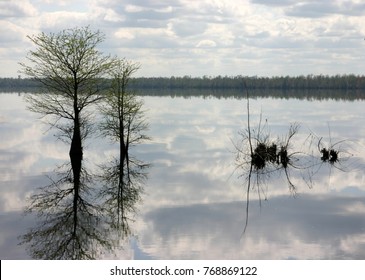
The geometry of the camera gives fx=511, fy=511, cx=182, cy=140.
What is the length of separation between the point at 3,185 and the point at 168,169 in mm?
12325

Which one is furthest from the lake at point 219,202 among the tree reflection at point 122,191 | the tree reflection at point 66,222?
the tree reflection at point 66,222

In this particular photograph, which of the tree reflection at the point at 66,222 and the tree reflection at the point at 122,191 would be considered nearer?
the tree reflection at the point at 66,222

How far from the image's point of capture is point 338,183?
3316 cm

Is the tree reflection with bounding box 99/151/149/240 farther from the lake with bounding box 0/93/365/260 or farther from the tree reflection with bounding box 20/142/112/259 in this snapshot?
the tree reflection with bounding box 20/142/112/259

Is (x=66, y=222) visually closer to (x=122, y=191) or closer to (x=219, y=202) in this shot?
(x=122, y=191)

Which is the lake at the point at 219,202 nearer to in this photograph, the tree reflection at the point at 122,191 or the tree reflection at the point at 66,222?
the tree reflection at the point at 122,191

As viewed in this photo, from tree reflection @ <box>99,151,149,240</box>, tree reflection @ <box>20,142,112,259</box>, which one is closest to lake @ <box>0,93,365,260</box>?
tree reflection @ <box>99,151,149,240</box>

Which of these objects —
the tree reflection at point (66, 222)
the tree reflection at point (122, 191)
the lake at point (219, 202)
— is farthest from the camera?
the tree reflection at point (122, 191)

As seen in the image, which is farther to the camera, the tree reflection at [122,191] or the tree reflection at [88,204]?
the tree reflection at [122,191]

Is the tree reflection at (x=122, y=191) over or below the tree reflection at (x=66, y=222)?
over

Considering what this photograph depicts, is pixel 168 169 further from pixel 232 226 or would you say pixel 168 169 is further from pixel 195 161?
pixel 232 226

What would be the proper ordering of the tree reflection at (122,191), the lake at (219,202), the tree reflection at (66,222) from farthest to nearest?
the tree reflection at (122,191), the lake at (219,202), the tree reflection at (66,222)
